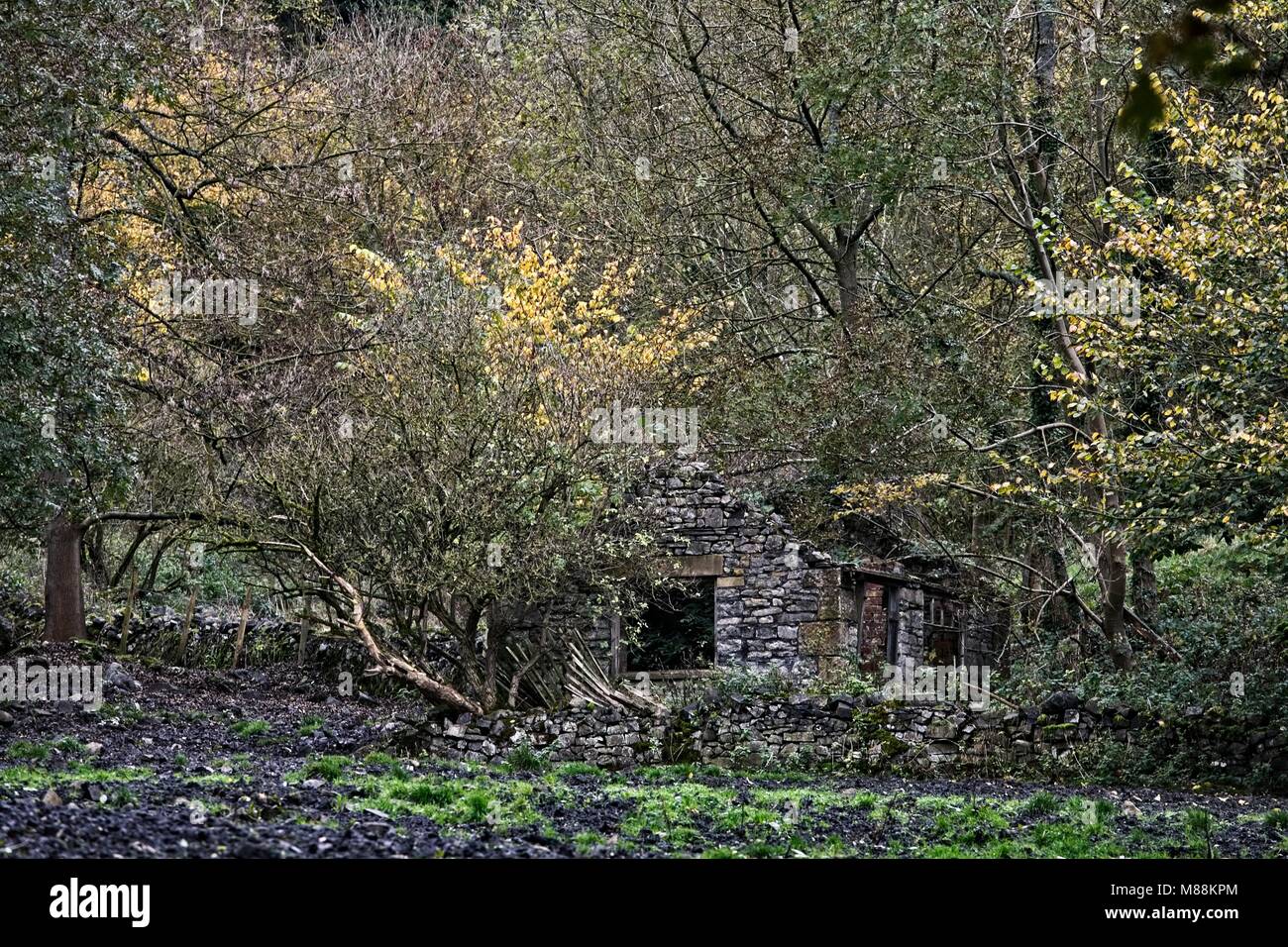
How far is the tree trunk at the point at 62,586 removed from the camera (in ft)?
64.2

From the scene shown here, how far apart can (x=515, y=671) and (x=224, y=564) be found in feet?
35.8

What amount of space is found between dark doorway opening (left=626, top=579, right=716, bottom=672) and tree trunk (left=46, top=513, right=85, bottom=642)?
8.25m

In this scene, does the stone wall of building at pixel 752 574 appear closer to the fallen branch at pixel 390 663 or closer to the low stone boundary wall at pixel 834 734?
the low stone boundary wall at pixel 834 734

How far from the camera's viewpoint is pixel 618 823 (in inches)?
355

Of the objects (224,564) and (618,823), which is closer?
(618,823)

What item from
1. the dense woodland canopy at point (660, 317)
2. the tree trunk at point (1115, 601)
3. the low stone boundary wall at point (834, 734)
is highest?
the dense woodland canopy at point (660, 317)

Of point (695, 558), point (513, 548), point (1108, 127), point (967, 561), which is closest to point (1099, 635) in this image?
point (967, 561)

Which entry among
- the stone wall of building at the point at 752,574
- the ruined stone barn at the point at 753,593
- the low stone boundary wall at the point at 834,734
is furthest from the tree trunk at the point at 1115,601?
the stone wall of building at the point at 752,574

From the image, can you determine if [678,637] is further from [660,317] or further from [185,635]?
[185,635]

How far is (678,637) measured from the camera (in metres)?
20.6

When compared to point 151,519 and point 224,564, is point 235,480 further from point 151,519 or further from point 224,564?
point 224,564

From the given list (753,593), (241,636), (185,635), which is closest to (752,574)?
(753,593)

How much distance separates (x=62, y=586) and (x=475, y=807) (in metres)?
12.9

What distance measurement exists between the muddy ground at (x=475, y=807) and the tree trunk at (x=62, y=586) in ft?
12.6
